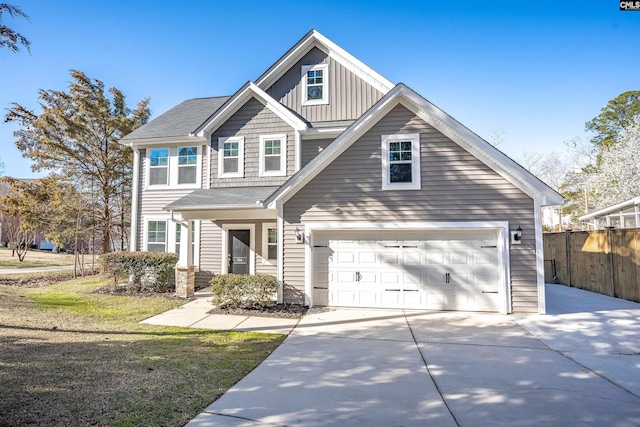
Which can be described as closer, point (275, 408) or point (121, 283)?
point (275, 408)

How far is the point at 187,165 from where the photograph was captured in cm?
1287

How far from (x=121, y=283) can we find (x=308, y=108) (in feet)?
33.4

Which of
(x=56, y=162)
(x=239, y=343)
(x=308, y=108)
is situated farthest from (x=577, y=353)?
(x=56, y=162)

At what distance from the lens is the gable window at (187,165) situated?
12805 millimetres

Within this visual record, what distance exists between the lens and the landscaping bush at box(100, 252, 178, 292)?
11141 mm

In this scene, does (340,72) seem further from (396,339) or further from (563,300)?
(563,300)

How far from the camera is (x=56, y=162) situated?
768 inches

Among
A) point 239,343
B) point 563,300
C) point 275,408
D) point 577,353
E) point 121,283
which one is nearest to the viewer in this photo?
point 275,408

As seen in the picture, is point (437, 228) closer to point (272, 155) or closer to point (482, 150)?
point (482, 150)

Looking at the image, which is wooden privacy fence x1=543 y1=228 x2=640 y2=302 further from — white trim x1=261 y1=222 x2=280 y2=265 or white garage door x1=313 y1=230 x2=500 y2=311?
white trim x1=261 y1=222 x2=280 y2=265

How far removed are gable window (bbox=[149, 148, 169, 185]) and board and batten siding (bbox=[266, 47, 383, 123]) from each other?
214 inches

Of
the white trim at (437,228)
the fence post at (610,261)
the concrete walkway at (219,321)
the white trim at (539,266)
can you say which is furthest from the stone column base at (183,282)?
the fence post at (610,261)

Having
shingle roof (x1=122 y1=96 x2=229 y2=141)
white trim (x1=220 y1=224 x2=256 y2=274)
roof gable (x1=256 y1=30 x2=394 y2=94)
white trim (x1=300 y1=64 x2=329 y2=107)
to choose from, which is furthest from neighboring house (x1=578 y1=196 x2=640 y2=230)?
shingle roof (x1=122 y1=96 x2=229 y2=141)

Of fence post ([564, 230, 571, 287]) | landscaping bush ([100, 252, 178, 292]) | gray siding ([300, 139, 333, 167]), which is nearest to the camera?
landscaping bush ([100, 252, 178, 292])
